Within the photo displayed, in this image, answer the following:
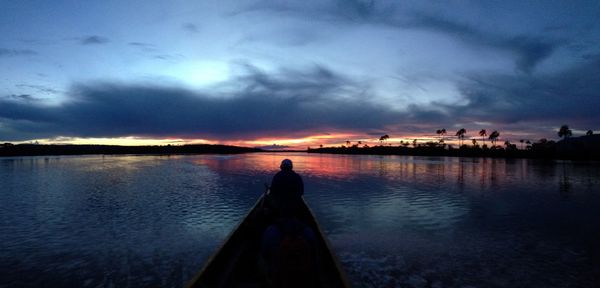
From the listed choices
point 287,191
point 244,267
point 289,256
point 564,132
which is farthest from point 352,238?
point 564,132

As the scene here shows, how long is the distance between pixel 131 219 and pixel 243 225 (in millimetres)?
9776

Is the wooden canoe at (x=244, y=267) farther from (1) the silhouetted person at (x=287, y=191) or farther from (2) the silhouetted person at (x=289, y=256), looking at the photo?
(1) the silhouetted person at (x=287, y=191)

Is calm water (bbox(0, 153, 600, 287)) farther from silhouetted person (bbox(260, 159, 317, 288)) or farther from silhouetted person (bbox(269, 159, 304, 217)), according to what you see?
silhouetted person (bbox(260, 159, 317, 288))

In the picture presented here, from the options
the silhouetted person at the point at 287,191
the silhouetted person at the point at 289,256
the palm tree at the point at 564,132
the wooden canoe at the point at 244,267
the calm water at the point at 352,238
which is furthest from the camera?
the palm tree at the point at 564,132

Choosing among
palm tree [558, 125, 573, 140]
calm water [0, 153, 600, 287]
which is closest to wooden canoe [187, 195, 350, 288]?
calm water [0, 153, 600, 287]

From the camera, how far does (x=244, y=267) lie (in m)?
8.40

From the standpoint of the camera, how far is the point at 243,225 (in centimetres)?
1031

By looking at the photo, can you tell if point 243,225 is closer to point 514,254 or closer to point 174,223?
point 174,223

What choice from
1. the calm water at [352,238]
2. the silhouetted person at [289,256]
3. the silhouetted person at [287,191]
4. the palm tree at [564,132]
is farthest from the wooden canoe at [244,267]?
the palm tree at [564,132]

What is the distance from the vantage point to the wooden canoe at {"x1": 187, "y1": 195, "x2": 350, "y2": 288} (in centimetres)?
654

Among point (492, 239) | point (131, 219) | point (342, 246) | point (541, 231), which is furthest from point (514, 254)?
point (131, 219)

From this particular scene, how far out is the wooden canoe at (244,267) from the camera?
6539 millimetres

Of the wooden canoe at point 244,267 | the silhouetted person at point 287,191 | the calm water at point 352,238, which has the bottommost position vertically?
the calm water at point 352,238

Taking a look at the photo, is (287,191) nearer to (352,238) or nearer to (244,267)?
(244,267)
